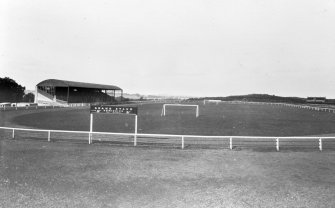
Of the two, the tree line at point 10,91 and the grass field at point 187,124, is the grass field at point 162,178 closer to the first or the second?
the grass field at point 187,124

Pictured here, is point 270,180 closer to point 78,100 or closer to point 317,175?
point 317,175

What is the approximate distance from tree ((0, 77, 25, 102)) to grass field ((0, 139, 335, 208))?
4023 cm

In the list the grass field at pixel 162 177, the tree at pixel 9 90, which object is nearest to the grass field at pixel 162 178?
the grass field at pixel 162 177

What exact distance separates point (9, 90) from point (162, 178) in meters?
48.1

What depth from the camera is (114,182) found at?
7066mm

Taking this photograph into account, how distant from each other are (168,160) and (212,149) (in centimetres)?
291

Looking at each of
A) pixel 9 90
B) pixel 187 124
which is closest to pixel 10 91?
pixel 9 90

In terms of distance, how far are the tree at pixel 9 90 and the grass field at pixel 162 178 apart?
40232 mm

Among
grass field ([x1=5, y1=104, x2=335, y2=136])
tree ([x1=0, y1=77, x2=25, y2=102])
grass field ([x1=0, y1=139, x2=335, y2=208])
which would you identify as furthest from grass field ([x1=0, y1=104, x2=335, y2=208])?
tree ([x1=0, y1=77, x2=25, y2=102])

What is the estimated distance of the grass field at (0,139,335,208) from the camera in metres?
5.86

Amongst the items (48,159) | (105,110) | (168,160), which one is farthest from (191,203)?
(105,110)

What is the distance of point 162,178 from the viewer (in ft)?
24.8

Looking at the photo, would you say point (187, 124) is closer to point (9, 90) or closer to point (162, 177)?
point (162, 177)

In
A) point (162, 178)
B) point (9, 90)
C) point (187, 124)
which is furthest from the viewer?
point (9, 90)
